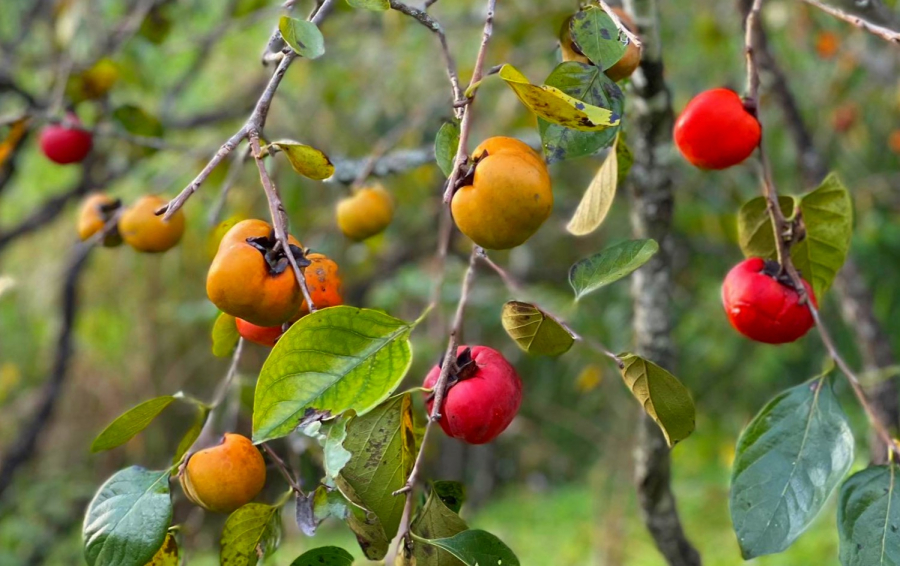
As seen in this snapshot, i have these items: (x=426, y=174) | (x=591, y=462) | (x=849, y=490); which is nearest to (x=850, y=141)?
(x=591, y=462)

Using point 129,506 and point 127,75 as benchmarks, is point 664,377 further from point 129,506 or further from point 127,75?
point 127,75

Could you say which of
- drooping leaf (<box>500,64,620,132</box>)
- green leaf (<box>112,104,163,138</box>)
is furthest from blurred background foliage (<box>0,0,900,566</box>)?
drooping leaf (<box>500,64,620,132</box>)

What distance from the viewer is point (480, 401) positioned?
0.49m

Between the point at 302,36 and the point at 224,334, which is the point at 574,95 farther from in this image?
the point at 224,334

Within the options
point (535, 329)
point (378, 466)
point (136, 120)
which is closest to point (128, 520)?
point (378, 466)

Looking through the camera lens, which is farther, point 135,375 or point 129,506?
point 135,375

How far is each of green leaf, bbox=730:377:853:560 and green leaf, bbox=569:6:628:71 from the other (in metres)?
0.26

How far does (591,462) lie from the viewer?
11.5 feet

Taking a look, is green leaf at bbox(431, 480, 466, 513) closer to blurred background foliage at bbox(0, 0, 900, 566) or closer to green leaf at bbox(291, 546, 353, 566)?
green leaf at bbox(291, 546, 353, 566)

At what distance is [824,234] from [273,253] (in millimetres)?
414

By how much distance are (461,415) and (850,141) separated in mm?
2722

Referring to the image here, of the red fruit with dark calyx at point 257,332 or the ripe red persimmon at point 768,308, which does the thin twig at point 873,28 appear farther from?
the red fruit with dark calyx at point 257,332

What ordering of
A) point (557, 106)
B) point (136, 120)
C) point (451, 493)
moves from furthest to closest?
point (136, 120), point (451, 493), point (557, 106)

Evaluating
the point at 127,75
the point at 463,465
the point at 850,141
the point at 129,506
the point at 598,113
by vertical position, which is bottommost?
the point at 463,465
